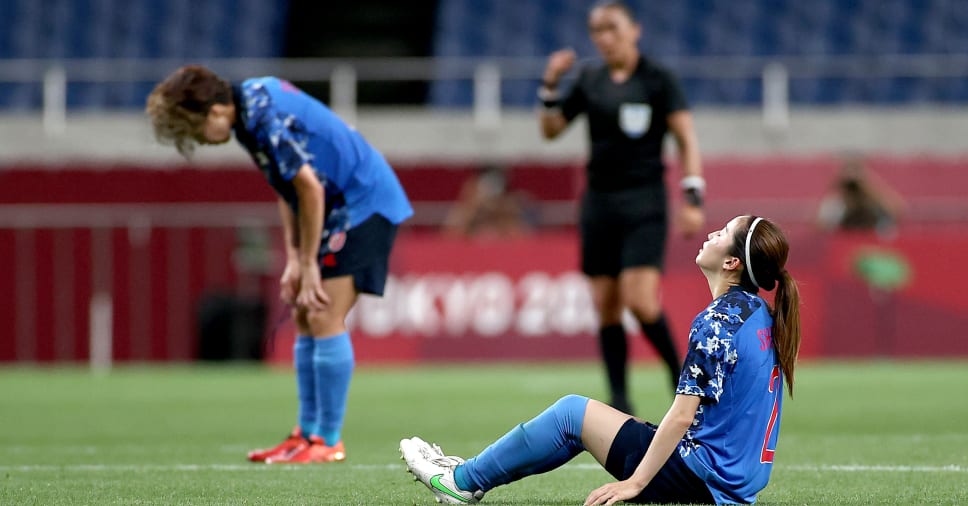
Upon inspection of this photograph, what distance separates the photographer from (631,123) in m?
8.55

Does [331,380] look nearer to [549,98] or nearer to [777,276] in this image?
[777,276]

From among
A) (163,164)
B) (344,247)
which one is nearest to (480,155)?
(163,164)

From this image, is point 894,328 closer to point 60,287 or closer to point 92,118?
point 60,287

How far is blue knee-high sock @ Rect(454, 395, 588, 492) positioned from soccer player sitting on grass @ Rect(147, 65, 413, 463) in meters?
1.89

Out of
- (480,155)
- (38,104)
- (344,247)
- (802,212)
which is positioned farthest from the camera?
(38,104)

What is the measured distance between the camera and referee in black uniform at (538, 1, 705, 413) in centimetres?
843

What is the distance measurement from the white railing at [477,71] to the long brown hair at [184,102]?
12.0 metres

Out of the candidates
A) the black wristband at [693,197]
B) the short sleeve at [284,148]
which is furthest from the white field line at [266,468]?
the black wristband at [693,197]

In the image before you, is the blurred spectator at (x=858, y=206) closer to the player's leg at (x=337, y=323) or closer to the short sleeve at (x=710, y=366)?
the player's leg at (x=337, y=323)

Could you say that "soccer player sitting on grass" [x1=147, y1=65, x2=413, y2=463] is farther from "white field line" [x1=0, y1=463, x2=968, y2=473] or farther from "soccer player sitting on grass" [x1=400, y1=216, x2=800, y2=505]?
"soccer player sitting on grass" [x1=400, y1=216, x2=800, y2=505]

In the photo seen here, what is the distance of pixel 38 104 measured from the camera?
64.4ft

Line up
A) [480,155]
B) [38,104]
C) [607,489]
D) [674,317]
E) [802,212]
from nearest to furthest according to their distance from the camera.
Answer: [607,489]
[674,317]
[802,212]
[480,155]
[38,104]

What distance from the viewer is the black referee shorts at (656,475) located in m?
4.65

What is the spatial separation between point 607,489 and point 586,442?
0.24 meters
